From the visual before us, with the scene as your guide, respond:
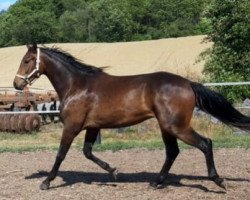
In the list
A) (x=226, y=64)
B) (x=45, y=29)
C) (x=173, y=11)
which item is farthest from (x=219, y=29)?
(x=173, y=11)

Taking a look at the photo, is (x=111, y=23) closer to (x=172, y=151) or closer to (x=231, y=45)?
(x=231, y=45)

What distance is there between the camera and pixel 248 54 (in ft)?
58.4

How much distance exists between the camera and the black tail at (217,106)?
719 centimetres

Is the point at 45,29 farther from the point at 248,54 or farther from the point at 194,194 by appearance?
the point at 194,194

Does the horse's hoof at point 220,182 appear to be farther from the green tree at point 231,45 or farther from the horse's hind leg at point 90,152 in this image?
the green tree at point 231,45

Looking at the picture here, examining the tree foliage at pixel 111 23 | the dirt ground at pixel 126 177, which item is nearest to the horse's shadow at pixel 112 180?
the dirt ground at pixel 126 177

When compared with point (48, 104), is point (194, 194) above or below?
above

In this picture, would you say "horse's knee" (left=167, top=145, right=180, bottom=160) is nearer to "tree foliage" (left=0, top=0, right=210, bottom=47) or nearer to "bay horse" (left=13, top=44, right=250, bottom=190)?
"bay horse" (left=13, top=44, right=250, bottom=190)

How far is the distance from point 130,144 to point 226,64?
7312mm

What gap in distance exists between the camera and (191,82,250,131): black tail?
7.19 metres

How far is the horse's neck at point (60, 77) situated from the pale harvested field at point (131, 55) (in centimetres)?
3470

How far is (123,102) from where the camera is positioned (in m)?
7.34

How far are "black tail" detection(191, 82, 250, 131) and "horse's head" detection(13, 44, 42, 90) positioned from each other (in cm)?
233

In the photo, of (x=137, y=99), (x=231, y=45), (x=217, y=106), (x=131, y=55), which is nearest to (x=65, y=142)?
(x=137, y=99)
